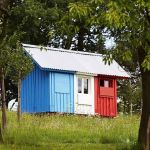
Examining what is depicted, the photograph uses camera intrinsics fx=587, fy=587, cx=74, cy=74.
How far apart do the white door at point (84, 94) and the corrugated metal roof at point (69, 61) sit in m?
0.75

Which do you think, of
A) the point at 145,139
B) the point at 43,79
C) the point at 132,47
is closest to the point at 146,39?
the point at 132,47

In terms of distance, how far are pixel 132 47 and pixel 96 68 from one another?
27.3 meters

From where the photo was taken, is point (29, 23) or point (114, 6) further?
point (29, 23)

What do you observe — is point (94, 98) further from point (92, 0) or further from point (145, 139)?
point (92, 0)

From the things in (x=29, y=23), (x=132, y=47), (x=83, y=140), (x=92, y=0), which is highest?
(x=29, y=23)

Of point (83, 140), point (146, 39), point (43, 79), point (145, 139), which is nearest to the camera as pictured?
point (146, 39)

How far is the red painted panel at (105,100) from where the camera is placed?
128 ft

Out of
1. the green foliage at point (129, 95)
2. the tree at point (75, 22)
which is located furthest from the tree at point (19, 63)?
the green foliage at point (129, 95)

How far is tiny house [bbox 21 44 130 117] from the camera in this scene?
36.1 metres

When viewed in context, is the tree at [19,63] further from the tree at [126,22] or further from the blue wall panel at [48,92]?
the blue wall panel at [48,92]

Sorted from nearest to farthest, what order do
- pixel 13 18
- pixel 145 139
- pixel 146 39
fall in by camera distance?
pixel 146 39
pixel 145 139
pixel 13 18

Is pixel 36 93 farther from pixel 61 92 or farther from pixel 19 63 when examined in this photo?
pixel 19 63

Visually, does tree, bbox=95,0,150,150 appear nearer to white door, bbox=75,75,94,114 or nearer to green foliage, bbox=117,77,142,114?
white door, bbox=75,75,94,114

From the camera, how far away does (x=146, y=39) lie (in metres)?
11.8
